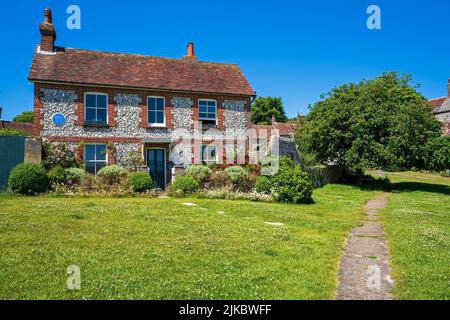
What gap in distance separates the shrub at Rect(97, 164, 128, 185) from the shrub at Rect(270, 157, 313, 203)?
8.33m

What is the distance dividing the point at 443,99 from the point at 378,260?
57.5 metres

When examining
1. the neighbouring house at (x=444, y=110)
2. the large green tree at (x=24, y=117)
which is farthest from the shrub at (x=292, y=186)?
the large green tree at (x=24, y=117)

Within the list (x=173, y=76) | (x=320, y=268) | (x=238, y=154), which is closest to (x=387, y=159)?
(x=238, y=154)

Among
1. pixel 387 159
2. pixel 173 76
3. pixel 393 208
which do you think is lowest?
pixel 393 208

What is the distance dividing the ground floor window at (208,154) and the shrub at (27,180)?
10173mm

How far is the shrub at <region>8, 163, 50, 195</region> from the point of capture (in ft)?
50.5

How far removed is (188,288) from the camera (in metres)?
5.80

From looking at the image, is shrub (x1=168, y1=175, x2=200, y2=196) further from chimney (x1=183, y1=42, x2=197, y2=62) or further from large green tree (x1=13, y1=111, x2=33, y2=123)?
large green tree (x1=13, y1=111, x2=33, y2=123)

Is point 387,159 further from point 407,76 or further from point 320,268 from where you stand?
point 320,268

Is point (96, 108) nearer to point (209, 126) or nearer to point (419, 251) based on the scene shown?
point (209, 126)

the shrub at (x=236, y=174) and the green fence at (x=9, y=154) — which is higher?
the green fence at (x=9, y=154)

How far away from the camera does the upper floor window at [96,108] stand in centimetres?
2077

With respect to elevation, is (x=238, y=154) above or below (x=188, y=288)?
above

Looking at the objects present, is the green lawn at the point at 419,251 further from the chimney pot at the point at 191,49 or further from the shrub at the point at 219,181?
the chimney pot at the point at 191,49
